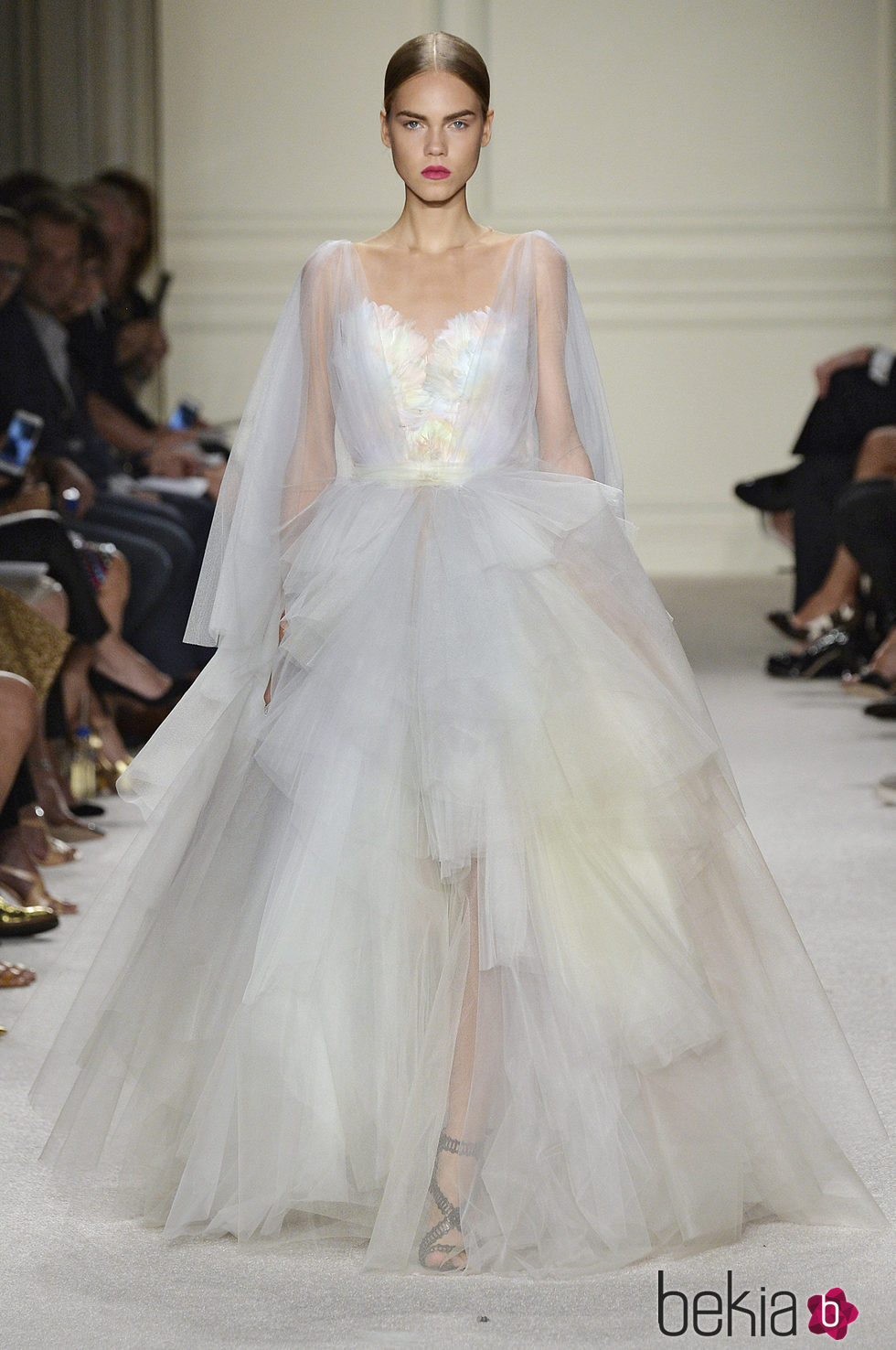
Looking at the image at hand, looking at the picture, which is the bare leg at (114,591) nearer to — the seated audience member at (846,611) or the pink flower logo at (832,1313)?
the seated audience member at (846,611)

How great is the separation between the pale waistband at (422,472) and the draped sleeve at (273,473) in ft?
0.23

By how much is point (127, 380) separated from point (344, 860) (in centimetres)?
470

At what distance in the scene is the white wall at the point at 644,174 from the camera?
28.1 feet

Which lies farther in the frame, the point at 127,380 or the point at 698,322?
the point at 698,322

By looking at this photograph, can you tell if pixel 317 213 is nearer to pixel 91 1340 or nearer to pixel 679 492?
pixel 679 492

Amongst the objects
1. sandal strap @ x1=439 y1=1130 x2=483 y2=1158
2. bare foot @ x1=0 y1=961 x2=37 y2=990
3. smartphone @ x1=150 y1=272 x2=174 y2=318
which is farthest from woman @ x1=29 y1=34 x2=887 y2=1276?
smartphone @ x1=150 y1=272 x2=174 y2=318

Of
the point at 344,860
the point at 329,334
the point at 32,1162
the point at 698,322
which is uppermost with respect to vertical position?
the point at 698,322

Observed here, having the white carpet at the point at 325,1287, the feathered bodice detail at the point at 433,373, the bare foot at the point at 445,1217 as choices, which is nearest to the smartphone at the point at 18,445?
the white carpet at the point at 325,1287

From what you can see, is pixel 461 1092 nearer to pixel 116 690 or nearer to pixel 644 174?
pixel 116 690

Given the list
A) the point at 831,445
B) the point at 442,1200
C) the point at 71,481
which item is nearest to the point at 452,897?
the point at 442,1200

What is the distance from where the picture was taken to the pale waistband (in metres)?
1.97

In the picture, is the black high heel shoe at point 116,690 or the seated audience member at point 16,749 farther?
the black high heel shoe at point 116,690

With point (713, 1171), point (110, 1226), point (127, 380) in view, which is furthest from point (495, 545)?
point (127, 380)

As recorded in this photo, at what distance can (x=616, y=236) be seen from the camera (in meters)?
8.62
